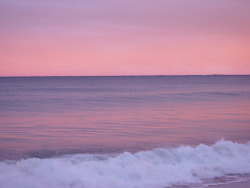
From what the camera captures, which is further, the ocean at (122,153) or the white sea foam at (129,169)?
the ocean at (122,153)

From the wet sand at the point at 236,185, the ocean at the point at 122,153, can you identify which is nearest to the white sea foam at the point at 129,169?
the ocean at the point at 122,153

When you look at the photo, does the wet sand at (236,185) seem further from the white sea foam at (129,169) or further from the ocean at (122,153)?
the white sea foam at (129,169)

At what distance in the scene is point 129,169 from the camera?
8.66 meters

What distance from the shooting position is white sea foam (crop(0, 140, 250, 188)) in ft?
25.2

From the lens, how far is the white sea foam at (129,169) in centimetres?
769

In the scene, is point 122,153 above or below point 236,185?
above

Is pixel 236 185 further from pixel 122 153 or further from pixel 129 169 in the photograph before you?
pixel 122 153

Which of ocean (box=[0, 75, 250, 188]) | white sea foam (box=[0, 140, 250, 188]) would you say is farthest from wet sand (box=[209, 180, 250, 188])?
white sea foam (box=[0, 140, 250, 188])

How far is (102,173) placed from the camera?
8.41m

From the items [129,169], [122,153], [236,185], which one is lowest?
[236,185]

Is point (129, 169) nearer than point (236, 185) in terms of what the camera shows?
No

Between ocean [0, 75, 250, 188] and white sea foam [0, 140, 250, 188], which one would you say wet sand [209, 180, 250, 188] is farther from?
white sea foam [0, 140, 250, 188]

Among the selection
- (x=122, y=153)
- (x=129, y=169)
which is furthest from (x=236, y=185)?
(x=122, y=153)

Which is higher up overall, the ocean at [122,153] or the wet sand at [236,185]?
the ocean at [122,153]
